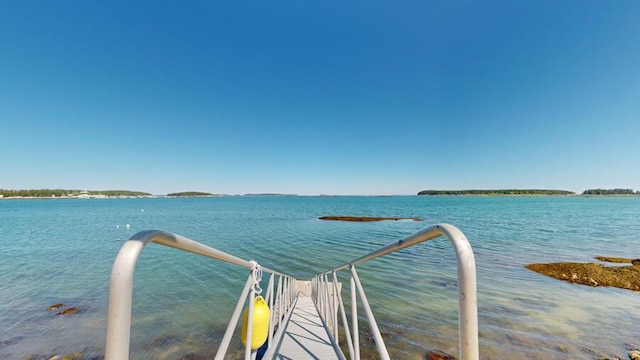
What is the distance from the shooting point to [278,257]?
50.4 ft

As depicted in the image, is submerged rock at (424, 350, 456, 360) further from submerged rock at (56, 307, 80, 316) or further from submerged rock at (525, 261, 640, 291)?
submerged rock at (56, 307, 80, 316)

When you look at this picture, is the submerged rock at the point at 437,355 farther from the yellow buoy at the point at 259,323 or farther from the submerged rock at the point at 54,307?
the submerged rock at the point at 54,307

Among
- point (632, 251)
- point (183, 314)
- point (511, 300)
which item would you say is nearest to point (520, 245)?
point (632, 251)

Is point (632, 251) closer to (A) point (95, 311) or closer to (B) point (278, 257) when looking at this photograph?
(B) point (278, 257)

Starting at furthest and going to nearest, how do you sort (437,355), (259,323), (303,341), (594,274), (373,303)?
(594,274) → (373,303) → (437,355) → (303,341) → (259,323)

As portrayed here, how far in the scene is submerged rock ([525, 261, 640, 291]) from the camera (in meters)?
9.88

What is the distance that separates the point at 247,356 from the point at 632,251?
23.7 m

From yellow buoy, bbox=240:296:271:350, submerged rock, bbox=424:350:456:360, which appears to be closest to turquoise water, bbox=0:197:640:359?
submerged rock, bbox=424:350:456:360

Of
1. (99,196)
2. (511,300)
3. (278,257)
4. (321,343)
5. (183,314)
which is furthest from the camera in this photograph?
(99,196)

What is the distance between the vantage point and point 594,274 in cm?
1059

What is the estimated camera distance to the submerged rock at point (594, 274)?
32.4 ft

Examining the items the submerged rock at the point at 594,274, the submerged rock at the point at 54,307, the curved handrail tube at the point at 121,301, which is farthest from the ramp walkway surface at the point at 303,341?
the submerged rock at the point at 594,274

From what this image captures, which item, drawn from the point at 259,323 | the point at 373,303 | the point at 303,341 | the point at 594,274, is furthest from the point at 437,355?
the point at 594,274

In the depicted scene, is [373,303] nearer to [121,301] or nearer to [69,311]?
[121,301]
